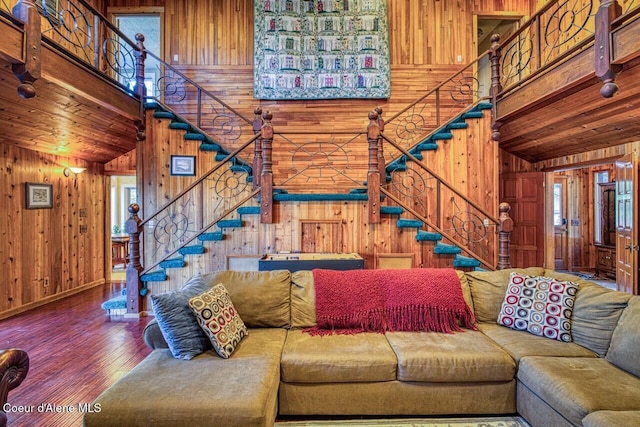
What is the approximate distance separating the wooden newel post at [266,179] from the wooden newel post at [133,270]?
147cm

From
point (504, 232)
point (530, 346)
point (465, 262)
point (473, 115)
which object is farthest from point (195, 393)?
point (473, 115)

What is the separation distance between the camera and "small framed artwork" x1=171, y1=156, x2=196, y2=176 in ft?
15.7

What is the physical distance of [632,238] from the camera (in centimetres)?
453

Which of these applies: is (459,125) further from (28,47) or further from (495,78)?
(28,47)

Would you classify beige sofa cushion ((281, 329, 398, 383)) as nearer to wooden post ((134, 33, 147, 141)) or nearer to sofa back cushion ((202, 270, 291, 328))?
sofa back cushion ((202, 270, 291, 328))

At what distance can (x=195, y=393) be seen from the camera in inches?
64.1

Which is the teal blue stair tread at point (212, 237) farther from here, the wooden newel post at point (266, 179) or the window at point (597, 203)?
the window at point (597, 203)

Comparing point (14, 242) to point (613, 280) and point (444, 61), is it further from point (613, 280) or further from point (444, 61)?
point (613, 280)

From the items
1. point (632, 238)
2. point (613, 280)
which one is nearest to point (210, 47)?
point (632, 238)

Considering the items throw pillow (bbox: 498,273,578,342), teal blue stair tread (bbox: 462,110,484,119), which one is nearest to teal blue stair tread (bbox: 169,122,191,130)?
teal blue stair tread (bbox: 462,110,484,119)

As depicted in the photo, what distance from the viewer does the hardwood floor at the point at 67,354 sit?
2.30 m

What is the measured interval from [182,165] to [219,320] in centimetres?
327

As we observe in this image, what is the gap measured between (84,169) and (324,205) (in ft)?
14.6

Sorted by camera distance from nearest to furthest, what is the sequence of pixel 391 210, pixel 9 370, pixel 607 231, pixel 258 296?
1. pixel 9 370
2. pixel 258 296
3. pixel 391 210
4. pixel 607 231
